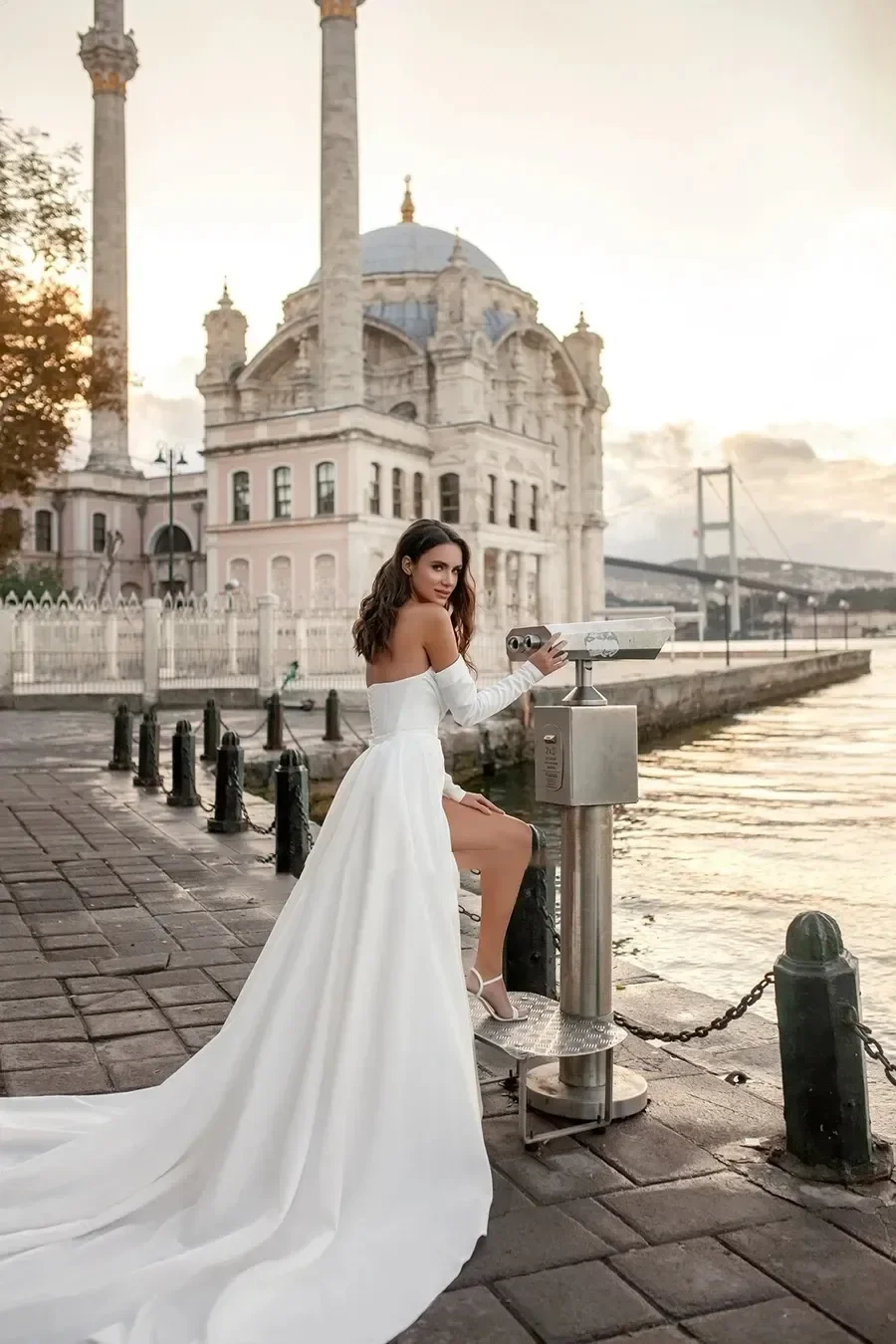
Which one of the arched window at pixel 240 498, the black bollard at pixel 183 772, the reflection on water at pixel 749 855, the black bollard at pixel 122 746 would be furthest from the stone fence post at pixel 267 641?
the arched window at pixel 240 498

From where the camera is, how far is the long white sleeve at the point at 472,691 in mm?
3145

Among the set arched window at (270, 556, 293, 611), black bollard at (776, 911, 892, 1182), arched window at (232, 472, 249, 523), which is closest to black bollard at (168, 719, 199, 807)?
black bollard at (776, 911, 892, 1182)

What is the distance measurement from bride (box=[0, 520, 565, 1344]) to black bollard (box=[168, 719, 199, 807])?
629 centimetres

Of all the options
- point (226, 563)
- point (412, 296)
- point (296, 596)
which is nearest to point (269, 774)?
point (296, 596)

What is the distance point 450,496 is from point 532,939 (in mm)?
39094

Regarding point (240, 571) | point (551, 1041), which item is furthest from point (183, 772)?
point (240, 571)

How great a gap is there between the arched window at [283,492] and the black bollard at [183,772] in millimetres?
30355

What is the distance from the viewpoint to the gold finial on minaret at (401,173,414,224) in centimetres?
6159

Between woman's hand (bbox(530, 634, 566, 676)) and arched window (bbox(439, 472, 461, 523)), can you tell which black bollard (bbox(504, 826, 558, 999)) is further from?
arched window (bbox(439, 472, 461, 523))

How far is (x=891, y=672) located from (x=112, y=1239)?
55.1 m

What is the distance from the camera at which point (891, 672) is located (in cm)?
5338

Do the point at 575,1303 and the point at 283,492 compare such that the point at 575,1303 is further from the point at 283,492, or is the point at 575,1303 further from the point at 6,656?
the point at 283,492

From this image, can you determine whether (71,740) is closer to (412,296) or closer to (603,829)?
(603,829)

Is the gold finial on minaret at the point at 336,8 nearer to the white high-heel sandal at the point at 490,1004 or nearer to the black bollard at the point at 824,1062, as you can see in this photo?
the white high-heel sandal at the point at 490,1004
